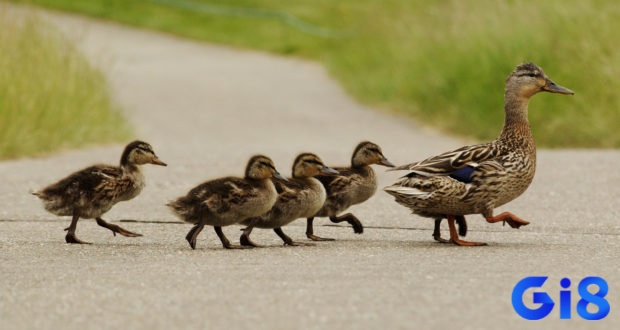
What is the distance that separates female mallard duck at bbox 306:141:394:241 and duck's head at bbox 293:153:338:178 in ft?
0.84

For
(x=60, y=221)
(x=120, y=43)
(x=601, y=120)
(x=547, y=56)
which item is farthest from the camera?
(x=120, y=43)

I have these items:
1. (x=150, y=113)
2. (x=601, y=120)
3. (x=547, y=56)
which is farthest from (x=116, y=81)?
(x=601, y=120)

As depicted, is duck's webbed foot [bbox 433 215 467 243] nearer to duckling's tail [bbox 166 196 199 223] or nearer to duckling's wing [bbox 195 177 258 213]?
duckling's wing [bbox 195 177 258 213]

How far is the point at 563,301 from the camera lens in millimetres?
6844

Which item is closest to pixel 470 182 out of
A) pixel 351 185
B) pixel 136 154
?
pixel 351 185

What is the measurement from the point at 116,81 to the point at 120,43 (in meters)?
7.00

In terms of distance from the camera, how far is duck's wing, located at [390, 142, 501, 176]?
9.02 m

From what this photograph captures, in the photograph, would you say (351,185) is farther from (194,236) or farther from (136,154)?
(136,154)

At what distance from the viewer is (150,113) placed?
22953 mm

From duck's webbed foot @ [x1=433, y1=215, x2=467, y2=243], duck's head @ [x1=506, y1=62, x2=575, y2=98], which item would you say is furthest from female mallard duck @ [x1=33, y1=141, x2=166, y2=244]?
duck's head @ [x1=506, y1=62, x2=575, y2=98]

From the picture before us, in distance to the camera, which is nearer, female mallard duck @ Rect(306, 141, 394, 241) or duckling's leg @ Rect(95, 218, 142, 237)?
A: duckling's leg @ Rect(95, 218, 142, 237)

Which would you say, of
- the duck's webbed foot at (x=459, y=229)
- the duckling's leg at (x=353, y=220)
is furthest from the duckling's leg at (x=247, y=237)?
the duck's webbed foot at (x=459, y=229)

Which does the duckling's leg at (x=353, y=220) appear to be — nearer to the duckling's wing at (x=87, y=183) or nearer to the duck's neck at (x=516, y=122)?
the duck's neck at (x=516, y=122)

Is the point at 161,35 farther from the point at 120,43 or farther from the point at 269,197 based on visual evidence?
the point at 269,197
